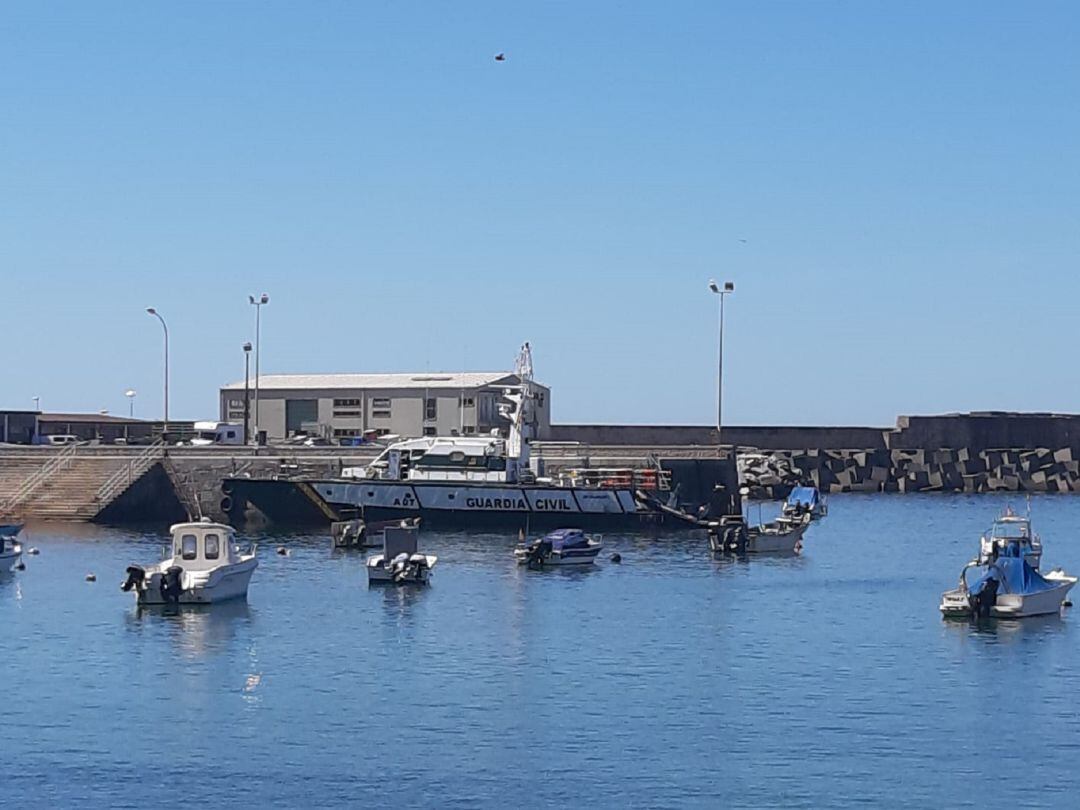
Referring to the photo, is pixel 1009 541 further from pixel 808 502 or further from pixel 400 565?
pixel 808 502

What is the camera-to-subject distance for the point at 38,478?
295ft

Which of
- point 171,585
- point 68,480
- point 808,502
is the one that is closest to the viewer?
point 171,585

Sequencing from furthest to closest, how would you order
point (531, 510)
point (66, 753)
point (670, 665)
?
point (531, 510) < point (670, 665) < point (66, 753)

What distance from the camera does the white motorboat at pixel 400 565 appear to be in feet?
195

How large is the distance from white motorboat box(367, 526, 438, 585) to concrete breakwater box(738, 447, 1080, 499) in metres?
65.9

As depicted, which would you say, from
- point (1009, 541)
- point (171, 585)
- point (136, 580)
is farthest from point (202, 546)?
point (1009, 541)

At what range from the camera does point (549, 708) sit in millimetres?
38094

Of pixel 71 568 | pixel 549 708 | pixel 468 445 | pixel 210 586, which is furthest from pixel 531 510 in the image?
pixel 549 708

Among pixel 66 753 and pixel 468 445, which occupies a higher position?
pixel 468 445

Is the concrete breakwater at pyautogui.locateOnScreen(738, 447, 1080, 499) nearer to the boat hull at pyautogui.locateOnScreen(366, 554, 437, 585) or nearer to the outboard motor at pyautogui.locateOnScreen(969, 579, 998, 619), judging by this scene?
the boat hull at pyautogui.locateOnScreen(366, 554, 437, 585)

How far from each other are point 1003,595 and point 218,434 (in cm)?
6044

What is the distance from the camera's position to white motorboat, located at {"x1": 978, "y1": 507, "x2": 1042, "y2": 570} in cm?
5322

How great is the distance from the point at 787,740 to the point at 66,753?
524 inches

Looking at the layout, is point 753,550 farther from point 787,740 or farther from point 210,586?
point 787,740
